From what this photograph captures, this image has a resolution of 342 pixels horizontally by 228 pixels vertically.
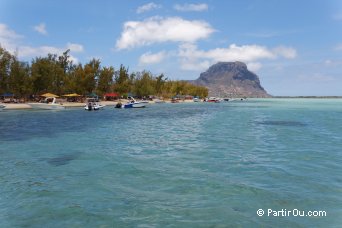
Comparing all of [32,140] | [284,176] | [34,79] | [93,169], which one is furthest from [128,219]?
[34,79]

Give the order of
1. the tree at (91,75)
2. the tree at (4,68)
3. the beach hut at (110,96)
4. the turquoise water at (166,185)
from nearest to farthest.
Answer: the turquoise water at (166,185) < the tree at (4,68) < the tree at (91,75) < the beach hut at (110,96)

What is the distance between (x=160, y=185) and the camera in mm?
15117

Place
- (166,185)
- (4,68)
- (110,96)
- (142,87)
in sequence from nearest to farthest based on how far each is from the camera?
(166,185) → (4,68) → (110,96) → (142,87)

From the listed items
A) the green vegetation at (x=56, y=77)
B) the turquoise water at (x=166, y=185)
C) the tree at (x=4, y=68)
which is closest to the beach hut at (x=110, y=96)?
the green vegetation at (x=56, y=77)

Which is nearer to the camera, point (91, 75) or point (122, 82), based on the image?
point (91, 75)

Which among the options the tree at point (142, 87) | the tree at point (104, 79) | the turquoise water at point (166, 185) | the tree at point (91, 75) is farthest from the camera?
the tree at point (142, 87)

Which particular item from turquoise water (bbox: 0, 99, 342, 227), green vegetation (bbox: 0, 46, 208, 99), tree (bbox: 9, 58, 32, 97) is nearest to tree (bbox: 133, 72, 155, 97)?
green vegetation (bbox: 0, 46, 208, 99)

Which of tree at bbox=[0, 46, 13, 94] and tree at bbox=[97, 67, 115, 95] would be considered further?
tree at bbox=[97, 67, 115, 95]

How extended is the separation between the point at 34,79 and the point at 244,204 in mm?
111542

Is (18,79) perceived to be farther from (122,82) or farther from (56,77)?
(122,82)

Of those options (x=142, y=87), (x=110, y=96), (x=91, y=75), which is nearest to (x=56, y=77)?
(x=91, y=75)

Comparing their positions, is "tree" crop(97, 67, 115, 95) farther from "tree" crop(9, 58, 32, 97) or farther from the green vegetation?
"tree" crop(9, 58, 32, 97)

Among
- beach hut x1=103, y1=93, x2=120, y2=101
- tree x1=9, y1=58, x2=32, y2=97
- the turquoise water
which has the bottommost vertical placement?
the turquoise water

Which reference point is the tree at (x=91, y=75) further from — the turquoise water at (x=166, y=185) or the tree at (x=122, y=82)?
the turquoise water at (x=166, y=185)
